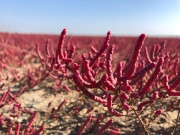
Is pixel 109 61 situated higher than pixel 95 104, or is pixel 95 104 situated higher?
pixel 109 61

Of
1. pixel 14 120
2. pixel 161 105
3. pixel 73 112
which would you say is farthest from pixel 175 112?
pixel 14 120

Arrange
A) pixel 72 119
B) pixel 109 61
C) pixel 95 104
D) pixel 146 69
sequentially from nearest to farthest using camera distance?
pixel 146 69, pixel 109 61, pixel 72 119, pixel 95 104

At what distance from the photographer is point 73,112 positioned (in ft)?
12.7

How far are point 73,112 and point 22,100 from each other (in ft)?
3.47

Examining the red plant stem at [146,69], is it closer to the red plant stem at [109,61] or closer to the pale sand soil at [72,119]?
the red plant stem at [109,61]

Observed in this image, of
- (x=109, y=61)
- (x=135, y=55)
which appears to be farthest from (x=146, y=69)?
(x=109, y=61)

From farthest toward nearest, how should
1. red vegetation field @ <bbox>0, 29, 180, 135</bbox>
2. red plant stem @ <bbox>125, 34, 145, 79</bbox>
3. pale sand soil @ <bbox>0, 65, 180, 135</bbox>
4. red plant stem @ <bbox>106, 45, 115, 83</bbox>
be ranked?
pale sand soil @ <bbox>0, 65, 180, 135</bbox>, red vegetation field @ <bbox>0, 29, 180, 135</bbox>, red plant stem @ <bbox>106, 45, 115, 83</bbox>, red plant stem @ <bbox>125, 34, 145, 79</bbox>

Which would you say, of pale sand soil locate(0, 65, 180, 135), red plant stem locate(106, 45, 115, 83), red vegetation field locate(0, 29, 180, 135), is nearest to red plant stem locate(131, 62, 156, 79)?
red vegetation field locate(0, 29, 180, 135)

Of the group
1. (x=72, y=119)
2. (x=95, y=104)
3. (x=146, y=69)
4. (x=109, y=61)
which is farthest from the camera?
(x=95, y=104)

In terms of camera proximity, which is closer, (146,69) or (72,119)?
(146,69)

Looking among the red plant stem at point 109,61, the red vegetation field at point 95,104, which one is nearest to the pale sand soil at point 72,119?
the red vegetation field at point 95,104

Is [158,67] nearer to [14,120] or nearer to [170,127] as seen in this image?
[170,127]

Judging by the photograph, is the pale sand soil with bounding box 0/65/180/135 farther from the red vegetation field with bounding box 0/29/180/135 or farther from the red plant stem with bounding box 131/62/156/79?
the red plant stem with bounding box 131/62/156/79

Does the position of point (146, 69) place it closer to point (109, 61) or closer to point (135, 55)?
point (135, 55)
